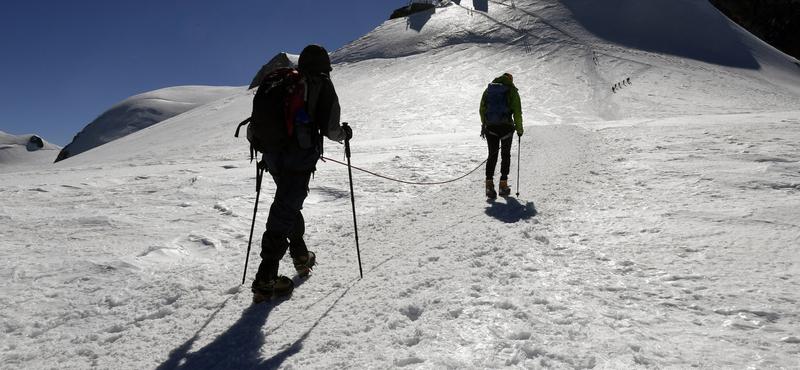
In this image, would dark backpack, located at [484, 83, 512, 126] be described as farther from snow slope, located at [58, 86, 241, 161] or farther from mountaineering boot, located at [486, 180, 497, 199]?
snow slope, located at [58, 86, 241, 161]

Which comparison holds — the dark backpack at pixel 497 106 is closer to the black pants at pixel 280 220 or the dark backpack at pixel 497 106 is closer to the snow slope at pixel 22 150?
the black pants at pixel 280 220

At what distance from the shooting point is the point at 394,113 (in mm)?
26016

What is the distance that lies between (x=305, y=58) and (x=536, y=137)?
41.3 feet

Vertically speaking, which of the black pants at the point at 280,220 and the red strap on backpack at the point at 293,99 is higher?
the red strap on backpack at the point at 293,99

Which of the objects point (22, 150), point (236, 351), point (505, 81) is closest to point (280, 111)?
point (236, 351)

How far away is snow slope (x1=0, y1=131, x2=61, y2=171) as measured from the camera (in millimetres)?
112312

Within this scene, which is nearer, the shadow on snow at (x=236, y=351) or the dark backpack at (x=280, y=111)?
the shadow on snow at (x=236, y=351)

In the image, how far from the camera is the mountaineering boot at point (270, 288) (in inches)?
157

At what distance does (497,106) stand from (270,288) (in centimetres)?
532

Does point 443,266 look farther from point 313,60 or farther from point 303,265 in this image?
point 313,60

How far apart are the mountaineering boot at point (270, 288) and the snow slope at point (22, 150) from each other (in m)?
130

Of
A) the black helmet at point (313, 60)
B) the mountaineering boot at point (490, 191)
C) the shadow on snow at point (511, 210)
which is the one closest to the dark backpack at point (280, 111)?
the black helmet at point (313, 60)

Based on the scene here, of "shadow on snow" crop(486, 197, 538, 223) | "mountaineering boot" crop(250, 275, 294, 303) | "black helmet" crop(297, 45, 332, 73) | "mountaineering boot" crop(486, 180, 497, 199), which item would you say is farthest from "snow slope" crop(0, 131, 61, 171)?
"black helmet" crop(297, 45, 332, 73)

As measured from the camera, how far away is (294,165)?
3.98m
